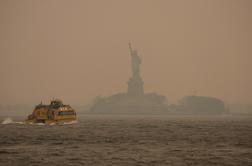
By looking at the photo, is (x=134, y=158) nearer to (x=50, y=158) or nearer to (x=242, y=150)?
(x=50, y=158)

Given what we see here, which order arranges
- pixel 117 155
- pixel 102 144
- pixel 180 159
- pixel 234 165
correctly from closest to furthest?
pixel 234 165 < pixel 180 159 < pixel 117 155 < pixel 102 144

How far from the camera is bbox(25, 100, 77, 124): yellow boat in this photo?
15538 cm

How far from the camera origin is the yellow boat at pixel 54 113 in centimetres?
15538


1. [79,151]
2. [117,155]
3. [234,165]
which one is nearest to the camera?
[234,165]

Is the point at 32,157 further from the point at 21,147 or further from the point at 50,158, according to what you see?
the point at 21,147

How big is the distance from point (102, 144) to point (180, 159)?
25556mm

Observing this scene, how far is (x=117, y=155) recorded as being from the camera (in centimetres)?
6906

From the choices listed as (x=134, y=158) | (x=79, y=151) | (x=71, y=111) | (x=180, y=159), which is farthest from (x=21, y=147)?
(x=71, y=111)

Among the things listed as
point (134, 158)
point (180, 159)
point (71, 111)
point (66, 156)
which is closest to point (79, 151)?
point (66, 156)

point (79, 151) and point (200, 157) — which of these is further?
point (79, 151)

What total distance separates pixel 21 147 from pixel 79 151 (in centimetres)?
1177

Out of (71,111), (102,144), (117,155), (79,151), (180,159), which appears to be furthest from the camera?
(71,111)

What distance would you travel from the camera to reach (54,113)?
155 m

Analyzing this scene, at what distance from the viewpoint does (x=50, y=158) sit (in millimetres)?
64688
